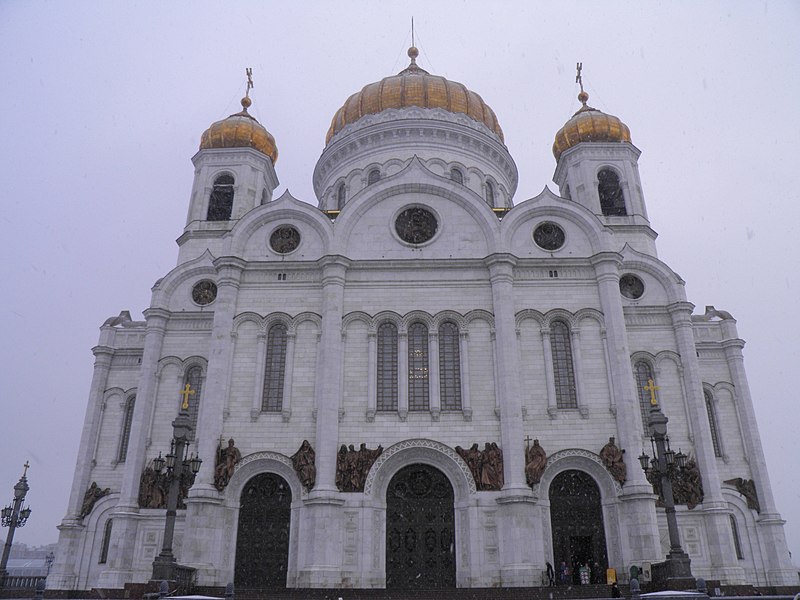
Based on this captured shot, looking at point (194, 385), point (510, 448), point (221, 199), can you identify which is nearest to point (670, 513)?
point (510, 448)

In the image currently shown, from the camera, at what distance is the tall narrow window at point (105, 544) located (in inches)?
926

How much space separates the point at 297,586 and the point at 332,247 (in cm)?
1162

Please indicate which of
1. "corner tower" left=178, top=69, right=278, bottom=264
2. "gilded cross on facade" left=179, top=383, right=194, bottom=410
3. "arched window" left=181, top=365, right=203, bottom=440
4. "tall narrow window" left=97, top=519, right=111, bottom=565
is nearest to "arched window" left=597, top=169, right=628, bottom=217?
"corner tower" left=178, top=69, right=278, bottom=264

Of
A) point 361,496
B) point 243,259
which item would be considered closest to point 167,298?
point 243,259

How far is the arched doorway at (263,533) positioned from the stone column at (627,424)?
1081 cm

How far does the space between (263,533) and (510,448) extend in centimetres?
851

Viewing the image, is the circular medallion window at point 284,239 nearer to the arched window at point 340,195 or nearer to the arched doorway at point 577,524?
the arched window at point 340,195

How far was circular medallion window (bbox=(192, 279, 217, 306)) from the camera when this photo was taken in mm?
25672

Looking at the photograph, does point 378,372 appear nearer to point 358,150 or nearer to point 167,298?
point 167,298

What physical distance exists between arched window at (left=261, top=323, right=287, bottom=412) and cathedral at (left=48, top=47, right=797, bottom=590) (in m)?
0.08

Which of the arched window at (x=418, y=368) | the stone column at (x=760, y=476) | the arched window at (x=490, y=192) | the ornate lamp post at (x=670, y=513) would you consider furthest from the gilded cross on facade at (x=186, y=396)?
the stone column at (x=760, y=476)

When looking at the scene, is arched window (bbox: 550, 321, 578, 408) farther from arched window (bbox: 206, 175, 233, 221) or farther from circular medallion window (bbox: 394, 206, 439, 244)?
arched window (bbox: 206, 175, 233, 221)

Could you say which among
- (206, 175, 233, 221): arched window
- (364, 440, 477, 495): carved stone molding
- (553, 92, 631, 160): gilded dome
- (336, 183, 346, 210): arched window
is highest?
(553, 92, 631, 160): gilded dome

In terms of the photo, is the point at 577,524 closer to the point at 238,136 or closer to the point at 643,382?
the point at 643,382
